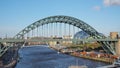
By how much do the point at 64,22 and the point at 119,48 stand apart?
16.6 meters

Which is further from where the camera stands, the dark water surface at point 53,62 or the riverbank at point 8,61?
the dark water surface at point 53,62

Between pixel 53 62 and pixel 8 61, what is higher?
pixel 8 61

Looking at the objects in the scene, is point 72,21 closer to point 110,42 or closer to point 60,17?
point 60,17

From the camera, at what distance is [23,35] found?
68062 mm

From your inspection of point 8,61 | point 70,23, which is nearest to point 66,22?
point 70,23

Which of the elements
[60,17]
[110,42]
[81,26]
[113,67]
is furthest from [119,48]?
[113,67]

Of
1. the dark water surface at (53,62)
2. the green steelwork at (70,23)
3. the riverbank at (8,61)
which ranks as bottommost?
the dark water surface at (53,62)

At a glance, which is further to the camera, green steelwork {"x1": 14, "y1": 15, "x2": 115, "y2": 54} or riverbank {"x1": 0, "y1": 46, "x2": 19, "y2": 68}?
green steelwork {"x1": 14, "y1": 15, "x2": 115, "y2": 54}

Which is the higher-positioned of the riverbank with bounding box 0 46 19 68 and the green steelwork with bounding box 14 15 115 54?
the green steelwork with bounding box 14 15 115 54

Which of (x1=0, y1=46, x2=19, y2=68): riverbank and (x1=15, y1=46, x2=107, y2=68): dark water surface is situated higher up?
(x1=0, y1=46, x2=19, y2=68): riverbank

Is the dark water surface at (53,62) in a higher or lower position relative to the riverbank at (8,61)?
lower

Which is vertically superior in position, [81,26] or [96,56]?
[81,26]

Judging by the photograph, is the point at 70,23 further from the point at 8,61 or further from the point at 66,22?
the point at 8,61

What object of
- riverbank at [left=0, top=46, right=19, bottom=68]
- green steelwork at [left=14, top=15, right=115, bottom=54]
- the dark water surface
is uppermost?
green steelwork at [left=14, top=15, right=115, bottom=54]
